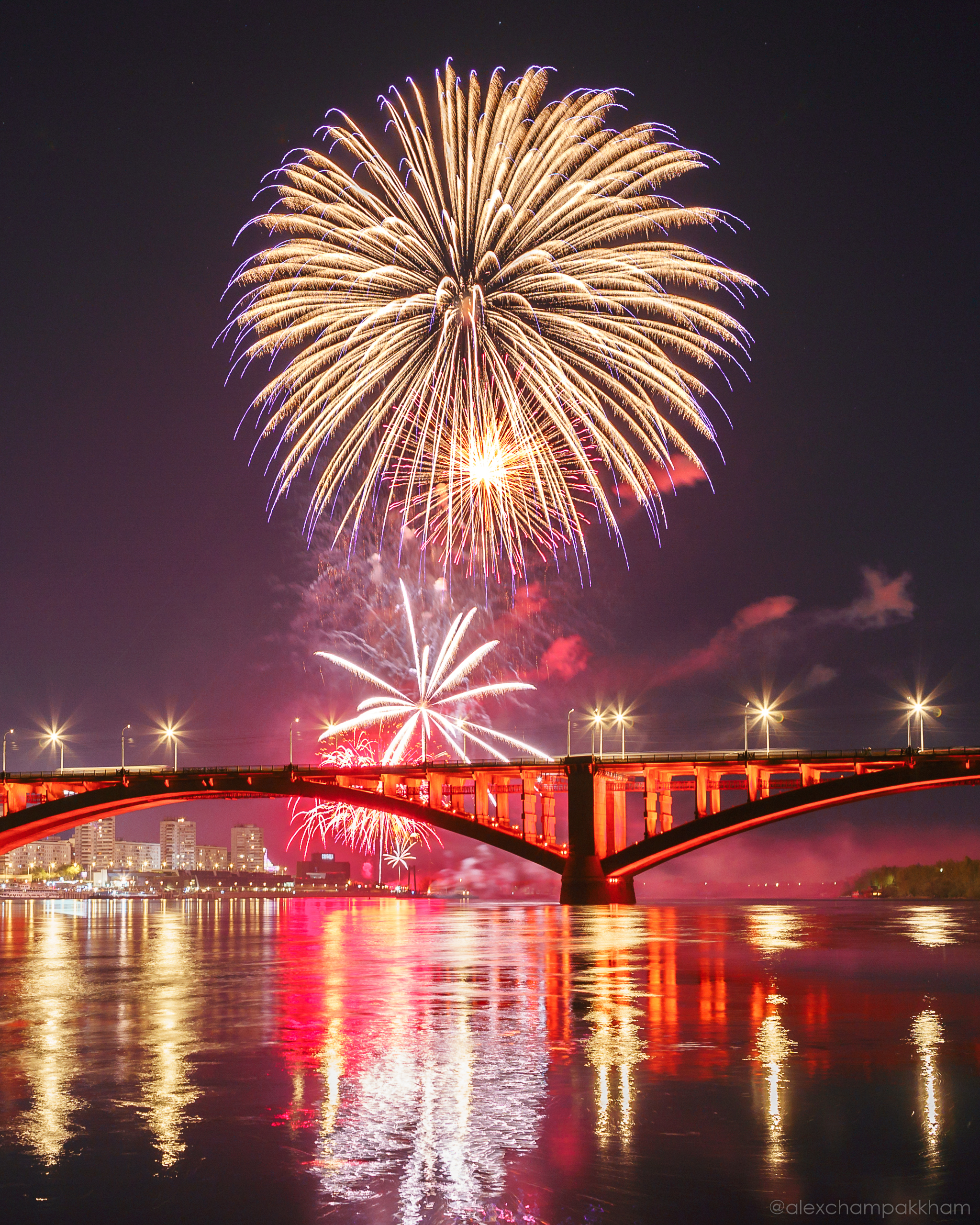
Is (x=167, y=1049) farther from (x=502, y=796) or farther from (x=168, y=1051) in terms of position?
(x=502, y=796)

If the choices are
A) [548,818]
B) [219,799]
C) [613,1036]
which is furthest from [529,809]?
[613,1036]

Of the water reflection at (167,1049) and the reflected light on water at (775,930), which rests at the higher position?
the water reflection at (167,1049)

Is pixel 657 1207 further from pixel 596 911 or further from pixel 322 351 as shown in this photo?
pixel 596 911

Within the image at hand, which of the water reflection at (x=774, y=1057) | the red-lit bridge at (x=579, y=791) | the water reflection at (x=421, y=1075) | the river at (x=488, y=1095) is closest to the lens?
the river at (x=488, y=1095)

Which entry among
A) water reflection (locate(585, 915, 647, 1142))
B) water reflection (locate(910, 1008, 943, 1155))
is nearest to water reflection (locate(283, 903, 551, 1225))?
water reflection (locate(585, 915, 647, 1142))

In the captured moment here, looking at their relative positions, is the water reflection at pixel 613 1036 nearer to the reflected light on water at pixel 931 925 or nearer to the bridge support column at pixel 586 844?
the reflected light on water at pixel 931 925

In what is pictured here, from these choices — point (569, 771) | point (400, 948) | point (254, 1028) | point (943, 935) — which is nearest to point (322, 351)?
point (400, 948)

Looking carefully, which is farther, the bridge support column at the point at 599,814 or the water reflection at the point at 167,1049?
the bridge support column at the point at 599,814

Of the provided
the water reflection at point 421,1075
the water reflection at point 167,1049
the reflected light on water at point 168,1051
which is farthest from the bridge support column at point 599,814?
the water reflection at point 421,1075
